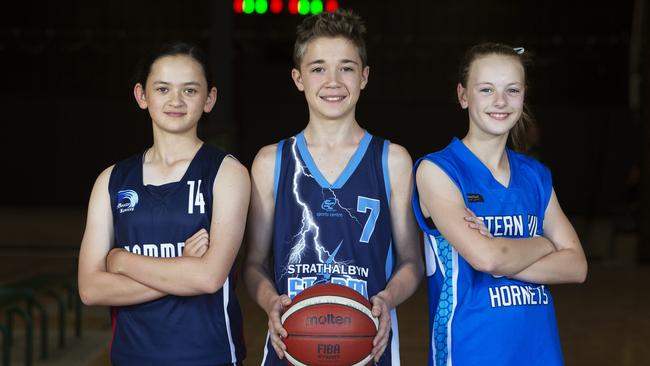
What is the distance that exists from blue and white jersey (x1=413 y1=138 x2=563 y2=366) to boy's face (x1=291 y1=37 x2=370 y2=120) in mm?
351

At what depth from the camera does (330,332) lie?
9.23 ft

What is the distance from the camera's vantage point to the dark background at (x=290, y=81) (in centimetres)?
1650

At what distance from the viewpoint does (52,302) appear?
8641 millimetres

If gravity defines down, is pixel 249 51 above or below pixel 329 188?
above

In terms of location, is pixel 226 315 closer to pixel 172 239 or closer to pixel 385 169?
pixel 172 239

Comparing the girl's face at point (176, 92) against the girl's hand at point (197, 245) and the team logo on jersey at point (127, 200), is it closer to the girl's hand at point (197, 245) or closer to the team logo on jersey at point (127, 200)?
the team logo on jersey at point (127, 200)

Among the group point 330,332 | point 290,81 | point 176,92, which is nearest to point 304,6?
point 290,81

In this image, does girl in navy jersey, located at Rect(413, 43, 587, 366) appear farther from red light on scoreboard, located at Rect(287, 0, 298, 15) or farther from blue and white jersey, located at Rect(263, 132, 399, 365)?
red light on scoreboard, located at Rect(287, 0, 298, 15)

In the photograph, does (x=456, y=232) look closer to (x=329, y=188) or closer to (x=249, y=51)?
(x=329, y=188)

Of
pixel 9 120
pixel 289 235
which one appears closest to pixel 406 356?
pixel 289 235

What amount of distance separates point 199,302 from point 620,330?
5.15 metres

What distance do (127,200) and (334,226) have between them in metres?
0.67

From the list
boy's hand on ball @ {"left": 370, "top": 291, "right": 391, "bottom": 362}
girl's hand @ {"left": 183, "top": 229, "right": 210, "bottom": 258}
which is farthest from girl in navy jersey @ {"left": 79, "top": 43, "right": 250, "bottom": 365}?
boy's hand on ball @ {"left": 370, "top": 291, "right": 391, "bottom": 362}

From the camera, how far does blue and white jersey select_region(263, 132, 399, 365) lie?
304 centimetres
